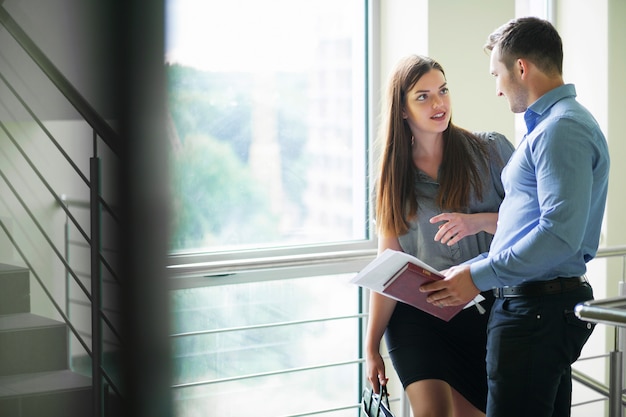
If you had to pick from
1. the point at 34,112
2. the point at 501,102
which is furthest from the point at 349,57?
the point at 34,112

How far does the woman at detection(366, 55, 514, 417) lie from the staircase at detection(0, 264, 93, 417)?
1.32 m

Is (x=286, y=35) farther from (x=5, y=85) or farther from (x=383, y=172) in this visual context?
(x=5, y=85)

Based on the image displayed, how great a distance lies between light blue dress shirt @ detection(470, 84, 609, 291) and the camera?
1489mm

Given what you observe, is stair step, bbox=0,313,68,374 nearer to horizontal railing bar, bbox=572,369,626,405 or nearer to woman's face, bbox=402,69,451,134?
woman's face, bbox=402,69,451,134

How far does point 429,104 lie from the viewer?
1909 mm

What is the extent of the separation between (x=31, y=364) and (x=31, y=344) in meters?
0.02

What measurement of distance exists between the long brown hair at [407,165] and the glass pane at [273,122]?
0.96 metres

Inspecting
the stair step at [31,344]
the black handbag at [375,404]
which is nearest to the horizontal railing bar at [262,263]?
the black handbag at [375,404]

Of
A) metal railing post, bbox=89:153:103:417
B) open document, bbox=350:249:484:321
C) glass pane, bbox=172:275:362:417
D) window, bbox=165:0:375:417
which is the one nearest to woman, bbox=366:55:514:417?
open document, bbox=350:249:484:321

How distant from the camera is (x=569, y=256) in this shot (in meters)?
1.53

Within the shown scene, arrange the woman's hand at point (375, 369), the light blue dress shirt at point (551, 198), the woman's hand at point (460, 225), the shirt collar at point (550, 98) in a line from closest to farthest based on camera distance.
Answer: the light blue dress shirt at point (551, 198)
the shirt collar at point (550, 98)
the woman's hand at point (460, 225)
the woman's hand at point (375, 369)

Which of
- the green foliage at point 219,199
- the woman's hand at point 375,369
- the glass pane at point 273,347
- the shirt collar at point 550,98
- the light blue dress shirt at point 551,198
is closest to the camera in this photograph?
the light blue dress shirt at point 551,198

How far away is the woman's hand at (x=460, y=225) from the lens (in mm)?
1825

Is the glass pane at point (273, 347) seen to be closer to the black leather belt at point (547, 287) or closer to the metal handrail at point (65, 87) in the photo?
the black leather belt at point (547, 287)
